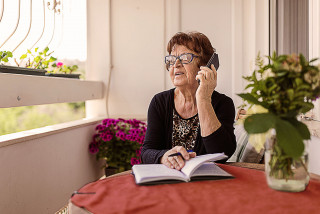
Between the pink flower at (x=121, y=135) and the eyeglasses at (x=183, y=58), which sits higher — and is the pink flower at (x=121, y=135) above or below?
below

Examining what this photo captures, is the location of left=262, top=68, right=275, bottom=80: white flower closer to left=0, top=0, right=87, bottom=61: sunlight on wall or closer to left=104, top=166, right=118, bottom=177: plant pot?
left=0, top=0, right=87, bottom=61: sunlight on wall

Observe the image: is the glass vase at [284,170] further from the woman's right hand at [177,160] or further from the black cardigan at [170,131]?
the black cardigan at [170,131]

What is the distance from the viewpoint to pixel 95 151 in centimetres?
316

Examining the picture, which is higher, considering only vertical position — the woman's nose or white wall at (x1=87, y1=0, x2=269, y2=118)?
white wall at (x1=87, y1=0, x2=269, y2=118)

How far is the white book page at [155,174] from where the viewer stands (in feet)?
3.70

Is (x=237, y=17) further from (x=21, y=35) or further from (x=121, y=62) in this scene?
(x=21, y=35)

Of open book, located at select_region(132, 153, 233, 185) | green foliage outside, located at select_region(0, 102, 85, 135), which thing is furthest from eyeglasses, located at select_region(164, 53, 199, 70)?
green foliage outside, located at select_region(0, 102, 85, 135)

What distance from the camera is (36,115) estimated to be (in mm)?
7504

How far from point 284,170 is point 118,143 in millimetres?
2415

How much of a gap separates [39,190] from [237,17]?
8.10 feet

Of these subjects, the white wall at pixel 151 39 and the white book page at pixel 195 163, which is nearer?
the white book page at pixel 195 163

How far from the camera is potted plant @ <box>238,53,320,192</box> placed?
2.84ft

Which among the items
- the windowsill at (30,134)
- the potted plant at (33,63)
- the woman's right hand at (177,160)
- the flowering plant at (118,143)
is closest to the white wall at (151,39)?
the flowering plant at (118,143)

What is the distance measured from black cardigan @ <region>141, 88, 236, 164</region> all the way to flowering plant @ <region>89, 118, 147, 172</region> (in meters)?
1.27
